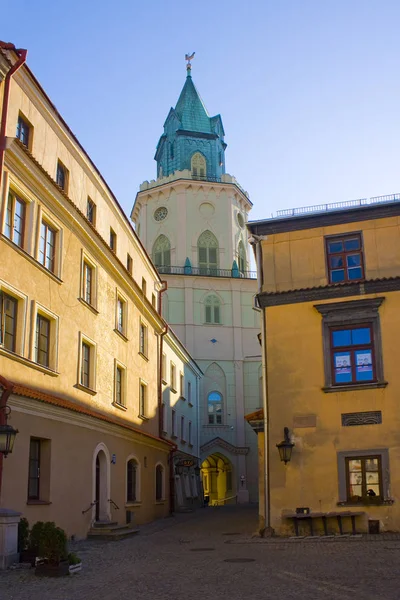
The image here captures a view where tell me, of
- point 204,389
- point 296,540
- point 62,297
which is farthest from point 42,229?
point 204,389

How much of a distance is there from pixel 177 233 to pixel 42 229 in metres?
33.4

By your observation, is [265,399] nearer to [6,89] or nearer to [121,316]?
[121,316]

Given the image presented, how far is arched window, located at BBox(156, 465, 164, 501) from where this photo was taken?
29.7m

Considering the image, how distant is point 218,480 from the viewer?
4931 cm

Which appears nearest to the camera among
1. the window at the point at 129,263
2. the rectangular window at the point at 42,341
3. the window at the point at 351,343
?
the rectangular window at the point at 42,341

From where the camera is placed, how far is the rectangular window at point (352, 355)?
19.5 metres

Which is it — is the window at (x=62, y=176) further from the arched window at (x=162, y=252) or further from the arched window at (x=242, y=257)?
the arched window at (x=242, y=257)

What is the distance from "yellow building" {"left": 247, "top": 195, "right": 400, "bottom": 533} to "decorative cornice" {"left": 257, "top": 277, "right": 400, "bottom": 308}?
0.03 meters

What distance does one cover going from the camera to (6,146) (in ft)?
50.9

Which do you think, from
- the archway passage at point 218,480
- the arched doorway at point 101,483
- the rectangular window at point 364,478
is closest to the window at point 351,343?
the rectangular window at point 364,478

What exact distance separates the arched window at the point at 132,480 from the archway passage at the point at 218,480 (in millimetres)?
19871

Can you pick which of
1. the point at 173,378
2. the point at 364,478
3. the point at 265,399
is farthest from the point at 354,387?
the point at 173,378

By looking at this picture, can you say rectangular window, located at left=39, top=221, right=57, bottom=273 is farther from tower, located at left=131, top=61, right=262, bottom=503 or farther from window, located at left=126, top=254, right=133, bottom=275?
tower, located at left=131, top=61, right=262, bottom=503

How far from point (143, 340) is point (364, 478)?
12932mm
